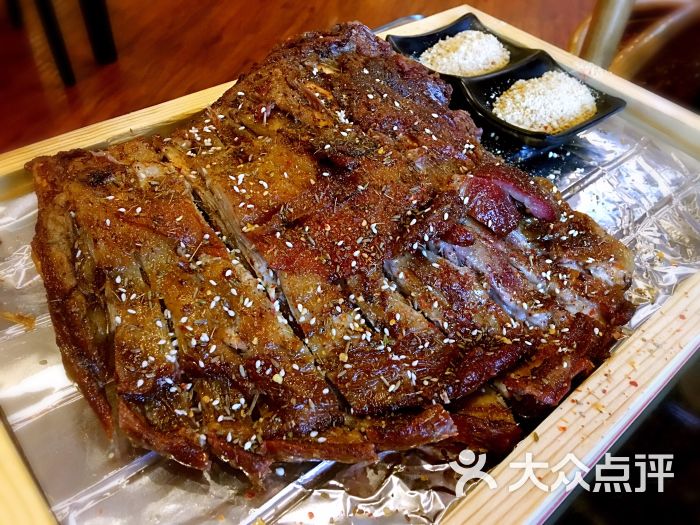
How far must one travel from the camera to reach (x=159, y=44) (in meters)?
5.51

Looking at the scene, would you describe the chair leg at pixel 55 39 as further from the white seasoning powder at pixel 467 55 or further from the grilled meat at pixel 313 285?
the white seasoning powder at pixel 467 55

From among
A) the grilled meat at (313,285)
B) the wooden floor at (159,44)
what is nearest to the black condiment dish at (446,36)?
the grilled meat at (313,285)

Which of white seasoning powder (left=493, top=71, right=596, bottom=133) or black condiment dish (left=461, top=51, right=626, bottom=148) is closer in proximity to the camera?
black condiment dish (left=461, top=51, right=626, bottom=148)

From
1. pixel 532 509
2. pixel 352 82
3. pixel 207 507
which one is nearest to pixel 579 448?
pixel 532 509

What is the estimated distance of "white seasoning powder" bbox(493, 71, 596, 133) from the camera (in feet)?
11.3

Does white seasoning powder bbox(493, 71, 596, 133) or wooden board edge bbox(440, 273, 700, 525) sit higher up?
white seasoning powder bbox(493, 71, 596, 133)

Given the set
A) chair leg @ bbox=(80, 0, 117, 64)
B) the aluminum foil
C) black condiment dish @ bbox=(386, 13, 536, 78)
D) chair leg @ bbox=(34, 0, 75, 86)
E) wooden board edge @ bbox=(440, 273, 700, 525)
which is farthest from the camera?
chair leg @ bbox=(80, 0, 117, 64)

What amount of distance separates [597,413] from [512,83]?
8.03ft

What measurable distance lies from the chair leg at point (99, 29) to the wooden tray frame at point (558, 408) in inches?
98.7

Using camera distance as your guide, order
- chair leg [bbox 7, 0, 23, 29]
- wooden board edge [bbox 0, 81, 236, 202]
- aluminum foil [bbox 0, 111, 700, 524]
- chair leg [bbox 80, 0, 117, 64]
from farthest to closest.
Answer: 1. chair leg [bbox 7, 0, 23, 29]
2. chair leg [bbox 80, 0, 117, 64]
3. wooden board edge [bbox 0, 81, 236, 202]
4. aluminum foil [bbox 0, 111, 700, 524]
